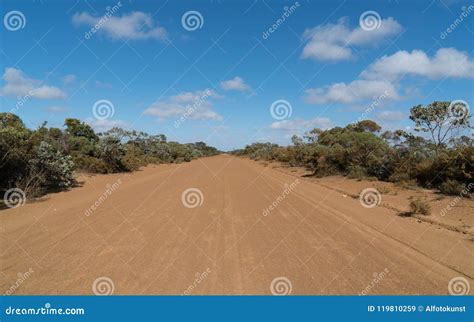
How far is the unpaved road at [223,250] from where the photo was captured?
5.50m

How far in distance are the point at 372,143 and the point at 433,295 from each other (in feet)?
66.5

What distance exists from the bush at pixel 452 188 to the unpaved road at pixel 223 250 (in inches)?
164

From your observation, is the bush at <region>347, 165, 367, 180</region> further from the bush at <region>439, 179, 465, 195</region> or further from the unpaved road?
the unpaved road

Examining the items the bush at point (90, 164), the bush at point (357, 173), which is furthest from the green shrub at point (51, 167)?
the bush at point (357, 173)

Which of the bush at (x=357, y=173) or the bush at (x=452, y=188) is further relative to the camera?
the bush at (x=357, y=173)

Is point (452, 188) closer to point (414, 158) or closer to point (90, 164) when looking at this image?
point (414, 158)

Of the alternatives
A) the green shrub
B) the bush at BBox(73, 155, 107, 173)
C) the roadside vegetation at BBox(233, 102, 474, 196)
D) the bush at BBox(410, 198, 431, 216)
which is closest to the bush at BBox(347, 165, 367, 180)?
the roadside vegetation at BBox(233, 102, 474, 196)

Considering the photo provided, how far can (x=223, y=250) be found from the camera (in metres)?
7.24

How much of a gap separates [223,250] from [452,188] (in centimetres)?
1114

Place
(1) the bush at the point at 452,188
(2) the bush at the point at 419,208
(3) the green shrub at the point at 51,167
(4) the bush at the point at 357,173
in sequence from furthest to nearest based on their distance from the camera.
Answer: (4) the bush at the point at 357,173 < (3) the green shrub at the point at 51,167 < (1) the bush at the point at 452,188 < (2) the bush at the point at 419,208

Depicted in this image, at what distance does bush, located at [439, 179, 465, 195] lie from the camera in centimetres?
1387

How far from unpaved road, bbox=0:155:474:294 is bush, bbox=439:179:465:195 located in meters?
4.18

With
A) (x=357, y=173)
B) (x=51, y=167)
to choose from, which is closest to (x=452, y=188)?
(x=357, y=173)

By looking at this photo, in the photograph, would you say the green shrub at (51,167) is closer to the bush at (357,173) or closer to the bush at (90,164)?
the bush at (90,164)
